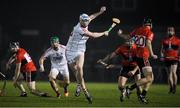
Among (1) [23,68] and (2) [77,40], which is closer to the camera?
(2) [77,40]

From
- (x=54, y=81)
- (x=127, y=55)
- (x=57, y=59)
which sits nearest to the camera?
(x=127, y=55)

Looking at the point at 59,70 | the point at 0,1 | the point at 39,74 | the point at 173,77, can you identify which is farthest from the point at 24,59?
the point at 0,1

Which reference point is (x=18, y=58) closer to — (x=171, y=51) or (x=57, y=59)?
(x=57, y=59)

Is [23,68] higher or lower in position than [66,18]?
lower

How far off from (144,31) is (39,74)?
2321 cm

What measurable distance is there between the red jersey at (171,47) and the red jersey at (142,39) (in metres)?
6.86

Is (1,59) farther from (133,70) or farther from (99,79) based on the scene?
(133,70)

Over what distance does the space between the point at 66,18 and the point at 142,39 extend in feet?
102

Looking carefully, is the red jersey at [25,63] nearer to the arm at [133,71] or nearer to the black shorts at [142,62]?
the arm at [133,71]

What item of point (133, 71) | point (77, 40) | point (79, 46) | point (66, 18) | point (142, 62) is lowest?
point (133, 71)

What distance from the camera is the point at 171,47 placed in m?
28.5

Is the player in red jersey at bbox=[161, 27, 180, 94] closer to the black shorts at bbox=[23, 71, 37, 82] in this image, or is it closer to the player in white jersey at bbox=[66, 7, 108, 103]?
the black shorts at bbox=[23, 71, 37, 82]

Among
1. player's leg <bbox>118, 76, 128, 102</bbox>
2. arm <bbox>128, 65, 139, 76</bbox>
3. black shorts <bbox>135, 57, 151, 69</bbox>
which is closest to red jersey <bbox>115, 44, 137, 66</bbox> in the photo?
arm <bbox>128, 65, 139, 76</bbox>

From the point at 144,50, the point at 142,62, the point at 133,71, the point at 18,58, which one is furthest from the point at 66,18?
the point at 142,62
